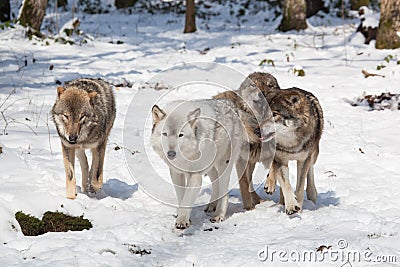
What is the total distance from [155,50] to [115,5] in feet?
37.3

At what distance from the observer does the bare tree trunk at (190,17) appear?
19263 millimetres

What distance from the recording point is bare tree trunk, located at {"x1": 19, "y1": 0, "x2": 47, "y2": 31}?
14978 millimetres

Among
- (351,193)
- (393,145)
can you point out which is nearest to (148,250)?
(351,193)

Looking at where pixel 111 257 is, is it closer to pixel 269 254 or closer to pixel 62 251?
pixel 62 251

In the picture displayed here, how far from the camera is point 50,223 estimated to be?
527 cm

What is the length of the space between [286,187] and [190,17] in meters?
14.6

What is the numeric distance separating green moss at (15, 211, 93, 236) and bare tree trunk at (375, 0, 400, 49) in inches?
422

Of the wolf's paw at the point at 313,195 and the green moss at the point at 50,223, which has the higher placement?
the green moss at the point at 50,223

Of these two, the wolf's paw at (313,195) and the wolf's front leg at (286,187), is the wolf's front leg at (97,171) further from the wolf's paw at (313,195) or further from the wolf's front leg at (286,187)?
the wolf's paw at (313,195)

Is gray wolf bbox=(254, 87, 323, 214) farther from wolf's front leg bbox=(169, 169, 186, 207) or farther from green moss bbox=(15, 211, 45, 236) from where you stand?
green moss bbox=(15, 211, 45, 236)

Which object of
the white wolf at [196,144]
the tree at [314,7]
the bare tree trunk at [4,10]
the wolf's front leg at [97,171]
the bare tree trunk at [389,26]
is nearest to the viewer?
the white wolf at [196,144]

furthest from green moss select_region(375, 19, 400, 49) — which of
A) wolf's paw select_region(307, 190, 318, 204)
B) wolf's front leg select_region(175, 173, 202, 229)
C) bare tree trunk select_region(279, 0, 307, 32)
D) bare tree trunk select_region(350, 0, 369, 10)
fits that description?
wolf's front leg select_region(175, 173, 202, 229)

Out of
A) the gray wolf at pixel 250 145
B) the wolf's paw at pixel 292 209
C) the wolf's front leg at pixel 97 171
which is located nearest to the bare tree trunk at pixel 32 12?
the wolf's front leg at pixel 97 171

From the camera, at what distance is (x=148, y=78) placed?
12773 mm
